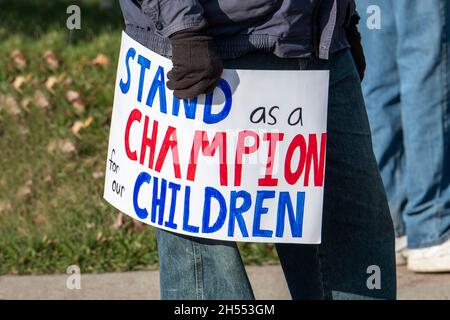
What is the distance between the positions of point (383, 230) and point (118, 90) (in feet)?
2.64

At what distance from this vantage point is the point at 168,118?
2.83 metres

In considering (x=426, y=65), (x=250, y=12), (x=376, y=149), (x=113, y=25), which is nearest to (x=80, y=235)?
(x=376, y=149)

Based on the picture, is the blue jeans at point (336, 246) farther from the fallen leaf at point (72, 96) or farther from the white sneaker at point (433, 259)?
the fallen leaf at point (72, 96)

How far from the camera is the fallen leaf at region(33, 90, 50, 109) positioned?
628 cm

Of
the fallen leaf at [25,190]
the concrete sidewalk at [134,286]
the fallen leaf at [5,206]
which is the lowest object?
the concrete sidewalk at [134,286]

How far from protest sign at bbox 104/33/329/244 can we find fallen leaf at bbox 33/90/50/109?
3431mm

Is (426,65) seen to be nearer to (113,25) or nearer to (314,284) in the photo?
(314,284)

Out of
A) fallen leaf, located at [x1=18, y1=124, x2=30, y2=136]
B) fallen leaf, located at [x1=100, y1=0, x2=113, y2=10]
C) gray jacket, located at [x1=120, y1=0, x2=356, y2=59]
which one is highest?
gray jacket, located at [x1=120, y1=0, x2=356, y2=59]

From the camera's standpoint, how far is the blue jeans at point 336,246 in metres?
2.90

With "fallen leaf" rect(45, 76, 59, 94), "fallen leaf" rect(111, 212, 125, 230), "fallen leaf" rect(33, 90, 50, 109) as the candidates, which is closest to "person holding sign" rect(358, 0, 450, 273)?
"fallen leaf" rect(111, 212, 125, 230)

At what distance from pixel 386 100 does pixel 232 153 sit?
82.0 inches

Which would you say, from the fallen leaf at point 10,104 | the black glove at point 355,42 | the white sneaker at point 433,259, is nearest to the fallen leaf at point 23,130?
the fallen leaf at point 10,104

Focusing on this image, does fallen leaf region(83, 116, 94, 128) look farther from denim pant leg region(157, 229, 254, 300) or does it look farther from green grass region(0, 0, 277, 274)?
denim pant leg region(157, 229, 254, 300)

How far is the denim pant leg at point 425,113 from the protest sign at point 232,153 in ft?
5.85
